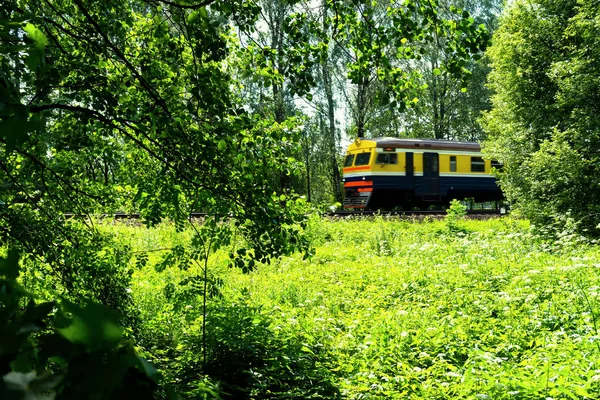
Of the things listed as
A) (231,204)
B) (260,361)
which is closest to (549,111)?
(260,361)

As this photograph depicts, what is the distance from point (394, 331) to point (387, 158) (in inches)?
580

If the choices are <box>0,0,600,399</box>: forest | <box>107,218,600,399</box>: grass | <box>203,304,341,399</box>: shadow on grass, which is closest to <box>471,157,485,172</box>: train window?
<box>107,218,600,399</box>: grass

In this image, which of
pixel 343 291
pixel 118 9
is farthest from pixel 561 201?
pixel 118 9

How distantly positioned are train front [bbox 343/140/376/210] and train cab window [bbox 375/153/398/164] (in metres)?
0.40

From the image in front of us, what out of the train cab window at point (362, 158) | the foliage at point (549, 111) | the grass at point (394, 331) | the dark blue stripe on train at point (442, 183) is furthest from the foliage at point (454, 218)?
the train cab window at point (362, 158)

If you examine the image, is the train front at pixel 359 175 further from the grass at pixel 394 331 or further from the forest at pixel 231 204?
the forest at pixel 231 204

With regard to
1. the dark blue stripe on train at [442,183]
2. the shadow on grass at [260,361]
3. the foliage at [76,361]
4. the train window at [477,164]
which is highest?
the train window at [477,164]

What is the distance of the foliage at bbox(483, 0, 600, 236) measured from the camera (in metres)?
9.98

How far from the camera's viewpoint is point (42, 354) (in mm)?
627

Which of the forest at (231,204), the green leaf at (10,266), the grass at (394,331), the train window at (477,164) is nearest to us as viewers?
the green leaf at (10,266)

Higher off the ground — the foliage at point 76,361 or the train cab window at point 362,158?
the train cab window at point 362,158

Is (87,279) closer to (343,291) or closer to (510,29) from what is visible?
(343,291)

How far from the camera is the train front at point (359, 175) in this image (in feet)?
63.9

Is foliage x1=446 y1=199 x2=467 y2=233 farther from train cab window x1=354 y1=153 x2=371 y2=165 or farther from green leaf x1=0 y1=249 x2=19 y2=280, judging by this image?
green leaf x1=0 y1=249 x2=19 y2=280
